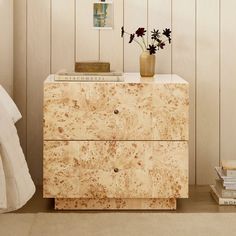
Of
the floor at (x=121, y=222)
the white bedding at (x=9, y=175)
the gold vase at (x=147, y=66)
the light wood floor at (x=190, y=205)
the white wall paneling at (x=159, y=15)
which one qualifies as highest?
the white wall paneling at (x=159, y=15)

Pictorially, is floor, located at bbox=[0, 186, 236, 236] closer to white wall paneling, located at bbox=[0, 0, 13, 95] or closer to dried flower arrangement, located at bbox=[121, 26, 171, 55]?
white wall paneling, located at bbox=[0, 0, 13, 95]

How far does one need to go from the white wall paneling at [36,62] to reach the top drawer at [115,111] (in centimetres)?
59

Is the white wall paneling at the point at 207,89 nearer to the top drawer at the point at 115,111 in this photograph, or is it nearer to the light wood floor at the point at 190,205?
the light wood floor at the point at 190,205

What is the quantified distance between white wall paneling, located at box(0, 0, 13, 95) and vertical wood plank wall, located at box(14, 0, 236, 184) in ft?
0.26

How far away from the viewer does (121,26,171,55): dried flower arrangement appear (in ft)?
10.5

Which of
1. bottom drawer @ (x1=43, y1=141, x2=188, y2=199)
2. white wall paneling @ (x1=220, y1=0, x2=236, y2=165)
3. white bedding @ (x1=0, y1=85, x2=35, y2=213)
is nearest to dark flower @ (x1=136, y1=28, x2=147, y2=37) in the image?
white wall paneling @ (x1=220, y1=0, x2=236, y2=165)

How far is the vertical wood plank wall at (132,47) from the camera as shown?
3.38 m

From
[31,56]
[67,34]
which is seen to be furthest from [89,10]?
[31,56]

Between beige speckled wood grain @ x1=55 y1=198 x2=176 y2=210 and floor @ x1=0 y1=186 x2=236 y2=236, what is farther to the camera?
beige speckled wood grain @ x1=55 y1=198 x2=176 y2=210

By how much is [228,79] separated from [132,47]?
549mm

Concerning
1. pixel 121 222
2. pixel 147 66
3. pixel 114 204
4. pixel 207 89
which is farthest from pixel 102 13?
pixel 121 222

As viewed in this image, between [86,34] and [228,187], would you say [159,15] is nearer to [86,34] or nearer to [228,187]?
[86,34]

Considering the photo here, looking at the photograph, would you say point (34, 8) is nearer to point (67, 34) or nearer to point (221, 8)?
point (67, 34)

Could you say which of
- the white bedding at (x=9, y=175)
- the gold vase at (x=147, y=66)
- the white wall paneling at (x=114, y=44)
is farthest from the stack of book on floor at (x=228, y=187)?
the white bedding at (x=9, y=175)
